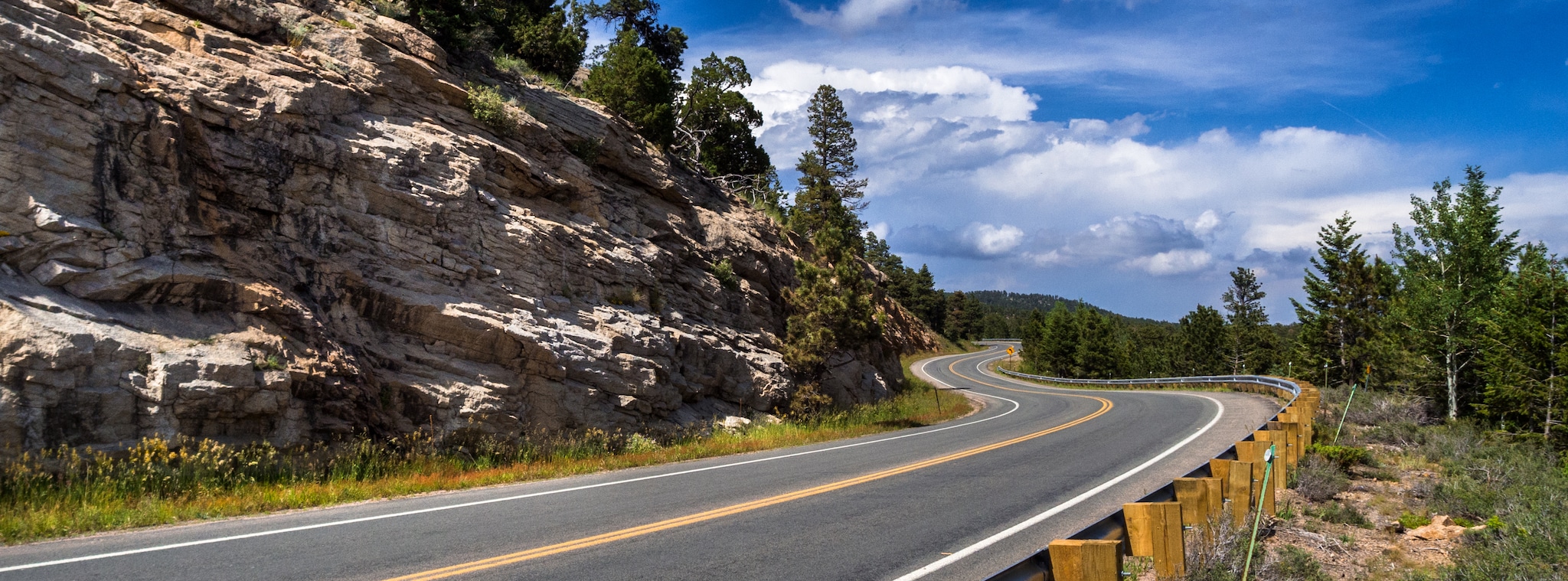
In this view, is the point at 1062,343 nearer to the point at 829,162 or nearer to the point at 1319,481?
the point at 829,162

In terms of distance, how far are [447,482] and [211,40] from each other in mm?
9699

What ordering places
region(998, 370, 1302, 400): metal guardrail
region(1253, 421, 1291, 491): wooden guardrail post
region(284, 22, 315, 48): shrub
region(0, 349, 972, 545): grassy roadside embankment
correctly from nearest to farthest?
region(0, 349, 972, 545): grassy roadside embankment → region(1253, 421, 1291, 491): wooden guardrail post → region(284, 22, 315, 48): shrub → region(998, 370, 1302, 400): metal guardrail

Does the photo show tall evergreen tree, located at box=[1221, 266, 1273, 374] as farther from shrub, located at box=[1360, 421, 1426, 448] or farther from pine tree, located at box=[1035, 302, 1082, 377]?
shrub, located at box=[1360, 421, 1426, 448]

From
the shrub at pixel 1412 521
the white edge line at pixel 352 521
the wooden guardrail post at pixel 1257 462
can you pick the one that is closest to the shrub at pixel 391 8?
the white edge line at pixel 352 521

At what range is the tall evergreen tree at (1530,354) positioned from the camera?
693 inches

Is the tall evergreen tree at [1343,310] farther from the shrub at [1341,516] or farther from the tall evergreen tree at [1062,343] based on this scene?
the shrub at [1341,516]

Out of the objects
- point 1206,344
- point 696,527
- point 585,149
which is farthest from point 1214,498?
point 1206,344

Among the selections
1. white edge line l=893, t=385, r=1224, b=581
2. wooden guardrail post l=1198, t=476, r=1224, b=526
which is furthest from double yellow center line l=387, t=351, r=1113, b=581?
wooden guardrail post l=1198, t=476, r=1224, b=526

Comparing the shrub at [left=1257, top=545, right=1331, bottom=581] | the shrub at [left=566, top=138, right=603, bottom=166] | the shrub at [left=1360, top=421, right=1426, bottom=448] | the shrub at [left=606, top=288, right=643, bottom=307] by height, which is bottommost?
the shrub at [left=1257, top=545, right=1331, bottom=581]

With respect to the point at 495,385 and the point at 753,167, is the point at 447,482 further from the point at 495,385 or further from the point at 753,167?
the point at 753,167

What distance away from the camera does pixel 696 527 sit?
25.2 ft

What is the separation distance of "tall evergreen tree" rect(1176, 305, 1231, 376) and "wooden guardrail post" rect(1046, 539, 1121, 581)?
2796 inches

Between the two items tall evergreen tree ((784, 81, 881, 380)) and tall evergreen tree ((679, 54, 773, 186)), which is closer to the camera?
tall evergreen tree ((784, 81, 881, 380))

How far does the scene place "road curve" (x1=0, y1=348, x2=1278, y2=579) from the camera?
6109 mm
